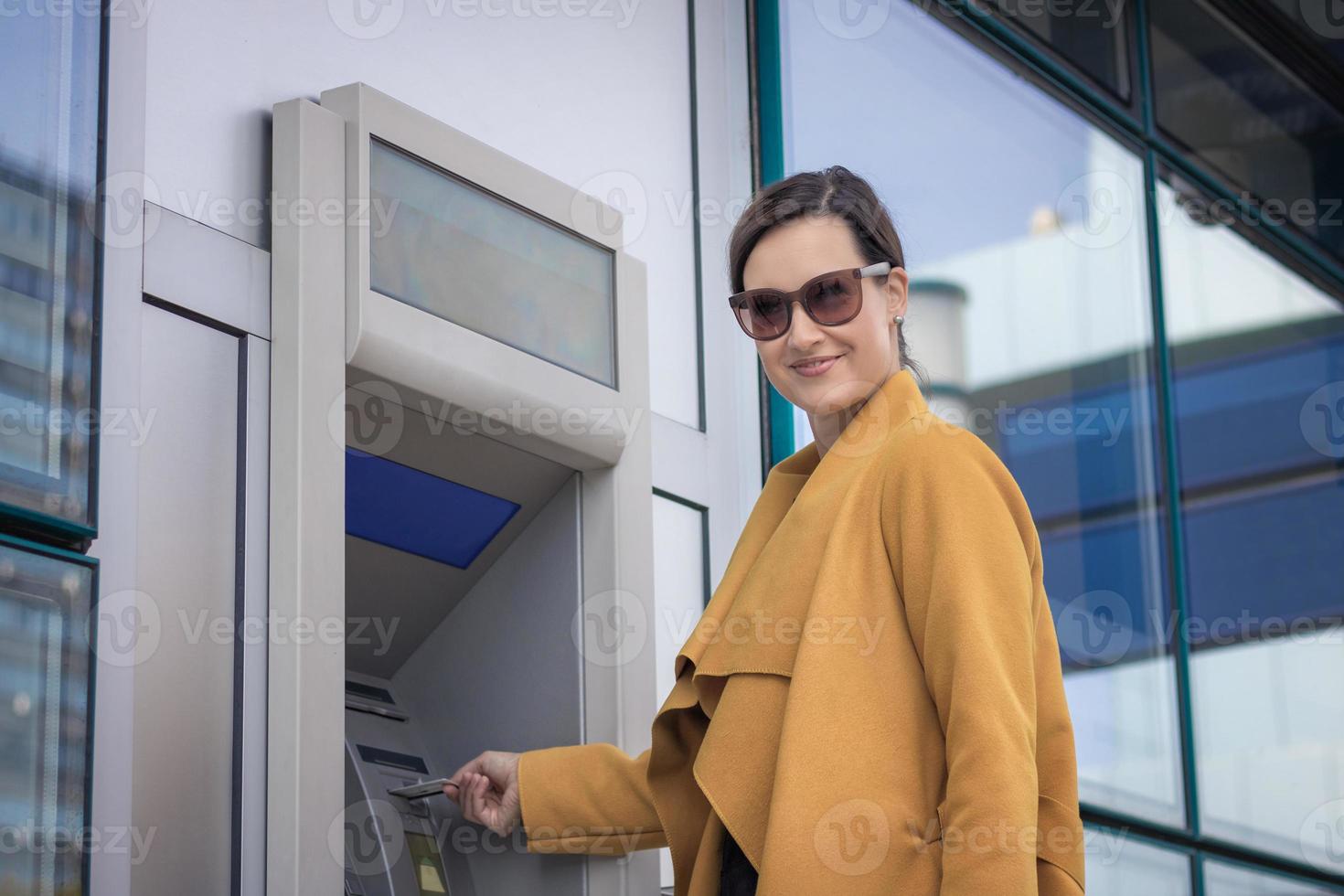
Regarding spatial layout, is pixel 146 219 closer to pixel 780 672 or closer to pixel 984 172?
pixel 780 672

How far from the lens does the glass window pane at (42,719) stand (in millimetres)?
1809

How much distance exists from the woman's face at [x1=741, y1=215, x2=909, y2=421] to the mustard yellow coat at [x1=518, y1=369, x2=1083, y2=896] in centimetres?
5

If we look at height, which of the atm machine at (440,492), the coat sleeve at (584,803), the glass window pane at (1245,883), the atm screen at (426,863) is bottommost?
the glass window pane at (1245,883)

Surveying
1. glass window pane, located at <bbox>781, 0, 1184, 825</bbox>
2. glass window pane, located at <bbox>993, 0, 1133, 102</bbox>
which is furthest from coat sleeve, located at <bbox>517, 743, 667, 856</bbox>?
glass window pane, located at <bbox>993, 0, 1133, 102</bbox>

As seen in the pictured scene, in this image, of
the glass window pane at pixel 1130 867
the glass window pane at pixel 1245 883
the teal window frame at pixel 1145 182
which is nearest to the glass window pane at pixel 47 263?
the teal window frame at pixel 1145 182

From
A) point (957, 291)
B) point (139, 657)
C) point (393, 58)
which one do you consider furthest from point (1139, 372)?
point (139, 657)

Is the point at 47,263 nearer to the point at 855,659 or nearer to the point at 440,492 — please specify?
the point at 440,492

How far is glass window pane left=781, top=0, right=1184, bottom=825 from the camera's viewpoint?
4.20 m

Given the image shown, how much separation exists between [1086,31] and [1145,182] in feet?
1.64

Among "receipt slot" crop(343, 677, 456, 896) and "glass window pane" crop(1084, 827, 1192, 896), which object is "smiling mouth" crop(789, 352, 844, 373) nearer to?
"receipt slot" crop(343, 677, 456, 896)

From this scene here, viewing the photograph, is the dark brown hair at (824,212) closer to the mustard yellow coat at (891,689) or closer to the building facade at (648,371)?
the mustard yellow coat at (891,689)

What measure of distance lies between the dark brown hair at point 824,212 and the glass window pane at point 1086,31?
2.34 m

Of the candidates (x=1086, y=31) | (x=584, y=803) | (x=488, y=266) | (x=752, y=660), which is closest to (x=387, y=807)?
(x=584, y=803)

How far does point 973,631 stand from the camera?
192cm
